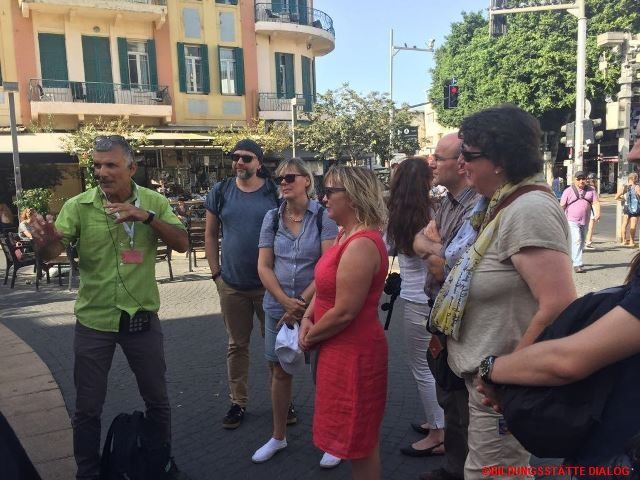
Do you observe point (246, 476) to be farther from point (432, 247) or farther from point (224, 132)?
point (224, 132)

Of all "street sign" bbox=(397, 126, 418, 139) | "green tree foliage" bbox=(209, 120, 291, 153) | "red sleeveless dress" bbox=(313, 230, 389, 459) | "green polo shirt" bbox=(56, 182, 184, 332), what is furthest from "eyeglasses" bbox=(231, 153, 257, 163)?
"street sign" bbox=(397, 126, 418, 139)

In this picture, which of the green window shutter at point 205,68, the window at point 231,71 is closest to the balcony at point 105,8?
the green window shutter at point 205,68

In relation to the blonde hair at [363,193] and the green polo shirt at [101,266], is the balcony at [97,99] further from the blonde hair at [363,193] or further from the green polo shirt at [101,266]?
the blonde hair at [363,193]

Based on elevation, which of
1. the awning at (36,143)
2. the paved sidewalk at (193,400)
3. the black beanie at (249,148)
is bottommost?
the paved sidewalk at (193,400)

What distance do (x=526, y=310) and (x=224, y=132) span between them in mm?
19090

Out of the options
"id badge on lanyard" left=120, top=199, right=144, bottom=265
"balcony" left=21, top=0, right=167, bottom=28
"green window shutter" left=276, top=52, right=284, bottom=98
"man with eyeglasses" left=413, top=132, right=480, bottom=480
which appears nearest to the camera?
"man with eyeglasses" left=413, top=132, right=480, bottom=480

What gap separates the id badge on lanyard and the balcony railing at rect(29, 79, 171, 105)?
18163mm

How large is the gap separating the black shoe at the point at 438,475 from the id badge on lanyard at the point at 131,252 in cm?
207

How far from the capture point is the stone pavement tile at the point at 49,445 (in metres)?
3.46

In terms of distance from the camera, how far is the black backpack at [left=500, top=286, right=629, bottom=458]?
132 centimetres

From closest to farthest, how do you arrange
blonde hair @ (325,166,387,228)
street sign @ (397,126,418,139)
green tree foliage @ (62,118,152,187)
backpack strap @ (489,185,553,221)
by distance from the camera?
1. backpack strap @ (489,185,553,221)
2. blonde hair @ (325,166,387,228)
3. green tree foliage @ (62,118,152,187)
4. street sign @ (397,126,418,139)

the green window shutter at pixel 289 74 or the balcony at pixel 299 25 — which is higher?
the balcony at pixel 299 25

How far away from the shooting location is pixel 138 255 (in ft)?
9.84

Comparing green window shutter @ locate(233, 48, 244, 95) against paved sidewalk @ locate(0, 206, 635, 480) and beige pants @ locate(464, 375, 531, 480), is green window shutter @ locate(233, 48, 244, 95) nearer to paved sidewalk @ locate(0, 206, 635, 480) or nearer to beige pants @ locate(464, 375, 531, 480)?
paved sidewalk @ locate(0, 206, 635, 480)
